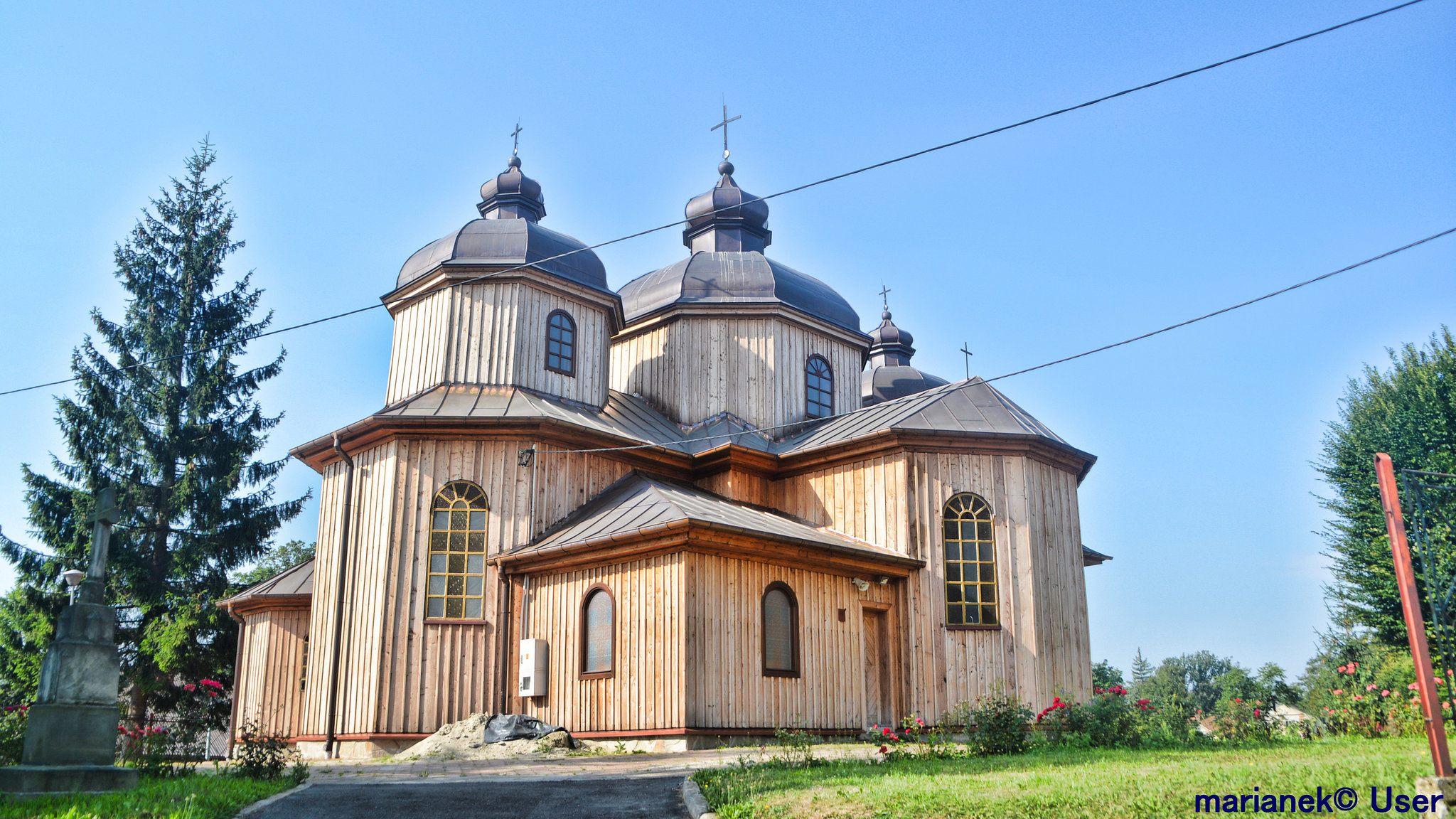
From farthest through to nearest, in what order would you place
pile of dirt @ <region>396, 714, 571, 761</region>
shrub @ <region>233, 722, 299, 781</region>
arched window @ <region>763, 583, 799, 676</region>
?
arched window @ <region>763, 583, 799, 676</region> → pile of dirt @ <region>396, 714, 571, 761</region> → shrub @ <region>233, 722, 299, 781</region>

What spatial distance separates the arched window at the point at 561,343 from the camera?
17578mm

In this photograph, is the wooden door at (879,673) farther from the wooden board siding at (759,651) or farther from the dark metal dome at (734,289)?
the dark metal dome at (734,289)

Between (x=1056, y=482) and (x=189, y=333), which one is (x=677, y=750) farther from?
(x=189, y=333)

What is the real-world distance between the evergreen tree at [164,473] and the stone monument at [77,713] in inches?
437

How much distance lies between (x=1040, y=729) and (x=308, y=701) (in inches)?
404

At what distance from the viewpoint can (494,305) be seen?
1728 cm

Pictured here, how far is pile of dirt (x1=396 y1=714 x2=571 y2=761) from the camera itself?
12.1 m

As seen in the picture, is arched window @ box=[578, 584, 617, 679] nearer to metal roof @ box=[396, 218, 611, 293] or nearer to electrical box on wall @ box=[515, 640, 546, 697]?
electrical box on wall @ box=[515, 640, 546, 697]

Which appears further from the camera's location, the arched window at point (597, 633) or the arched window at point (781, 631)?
the arched window at point (781, 631)

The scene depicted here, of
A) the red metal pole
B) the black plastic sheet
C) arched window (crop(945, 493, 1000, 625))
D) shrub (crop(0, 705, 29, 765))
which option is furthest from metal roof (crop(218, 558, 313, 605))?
the red metal pole

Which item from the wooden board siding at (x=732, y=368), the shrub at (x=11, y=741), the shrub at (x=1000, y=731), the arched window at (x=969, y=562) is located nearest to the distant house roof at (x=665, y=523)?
the arched window at (x=969, y=562)

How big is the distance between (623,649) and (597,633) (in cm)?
61

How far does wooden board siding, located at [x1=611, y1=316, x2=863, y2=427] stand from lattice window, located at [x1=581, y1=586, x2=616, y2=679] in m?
6.14

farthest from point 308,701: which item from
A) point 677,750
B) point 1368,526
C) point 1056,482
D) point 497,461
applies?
point 1368,526
